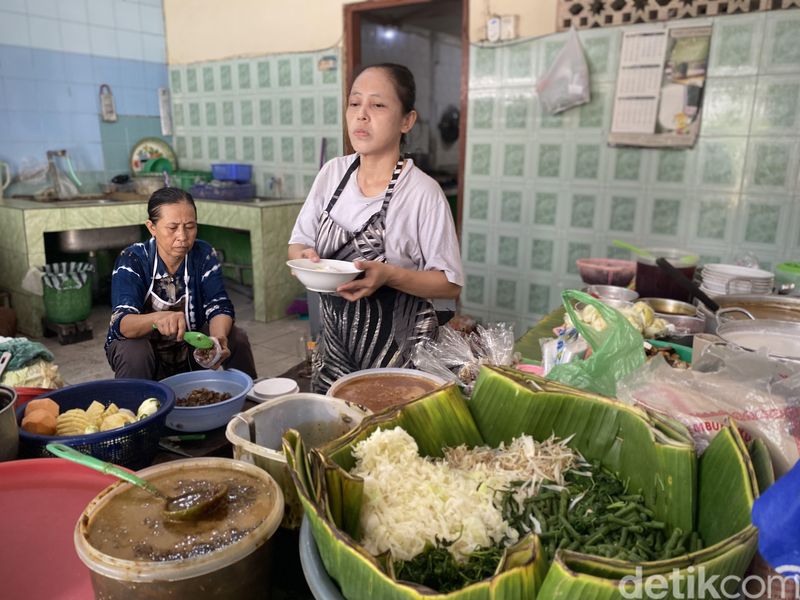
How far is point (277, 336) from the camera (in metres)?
5.11

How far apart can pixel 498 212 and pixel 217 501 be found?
383cm

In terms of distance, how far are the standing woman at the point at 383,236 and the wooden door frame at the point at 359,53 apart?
232 cm

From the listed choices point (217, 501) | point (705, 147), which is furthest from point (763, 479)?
point (705, 147)

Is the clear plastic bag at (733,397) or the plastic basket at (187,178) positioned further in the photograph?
the plastic basket at (187,178)

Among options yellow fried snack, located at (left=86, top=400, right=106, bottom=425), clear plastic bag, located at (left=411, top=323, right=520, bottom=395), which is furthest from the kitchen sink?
clear plastic bag, located at (left=411, top=323, right=520, bottom=395)

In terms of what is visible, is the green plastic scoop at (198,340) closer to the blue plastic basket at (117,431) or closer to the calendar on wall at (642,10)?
the blue plastic basket at (117,431)

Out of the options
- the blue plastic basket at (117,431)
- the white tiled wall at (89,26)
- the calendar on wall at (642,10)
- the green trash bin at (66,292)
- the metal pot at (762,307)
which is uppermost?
the white tiled wall at (89,26)

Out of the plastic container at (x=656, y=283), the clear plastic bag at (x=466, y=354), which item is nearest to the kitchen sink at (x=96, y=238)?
the clear plastic bag at (x=466, y=354)

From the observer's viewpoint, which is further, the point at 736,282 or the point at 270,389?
the point at 736,282

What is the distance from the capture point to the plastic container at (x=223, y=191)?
219 inches

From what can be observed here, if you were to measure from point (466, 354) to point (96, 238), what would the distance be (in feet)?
15.9

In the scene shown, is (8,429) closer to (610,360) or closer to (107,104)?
(610,360)

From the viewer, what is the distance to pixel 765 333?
1466 millimetres

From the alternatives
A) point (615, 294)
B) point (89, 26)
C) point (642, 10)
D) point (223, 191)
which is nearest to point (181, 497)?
point (615, 294)
